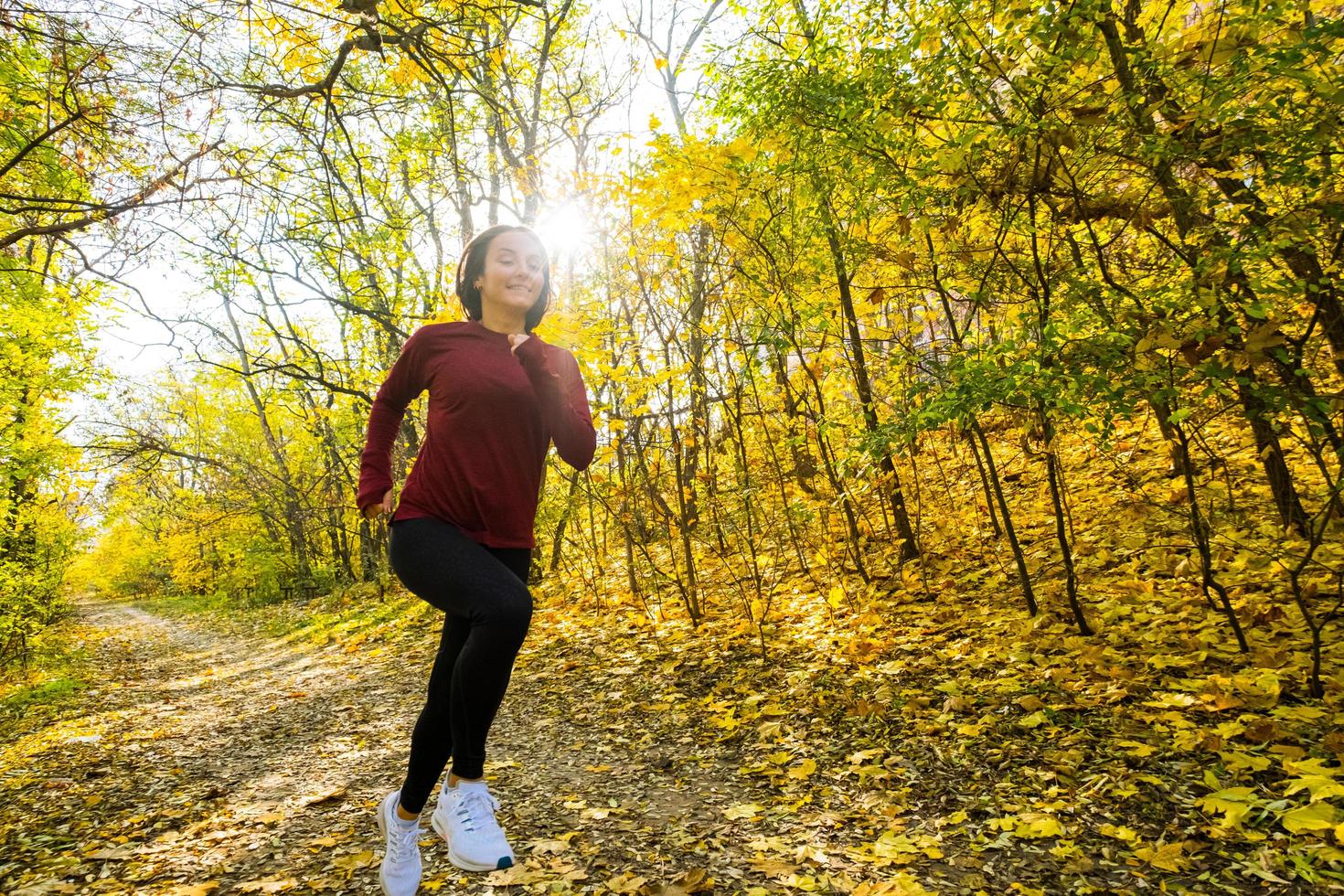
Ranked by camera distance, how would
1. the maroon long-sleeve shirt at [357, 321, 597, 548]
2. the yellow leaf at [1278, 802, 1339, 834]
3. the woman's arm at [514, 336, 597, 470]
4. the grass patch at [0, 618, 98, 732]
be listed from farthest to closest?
1. the grass patch at [0, 618, 98, 732]
2. the woman's arm at [514, 336, 597, 470]
3. the maroon long-sleeve shirt at [357, 321, 597, 548]
4. the yellow leaf at [1278, 802, 1339, 834]

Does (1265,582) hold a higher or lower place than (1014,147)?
lower

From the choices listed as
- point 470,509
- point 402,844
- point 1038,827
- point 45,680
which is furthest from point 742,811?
point 45,680

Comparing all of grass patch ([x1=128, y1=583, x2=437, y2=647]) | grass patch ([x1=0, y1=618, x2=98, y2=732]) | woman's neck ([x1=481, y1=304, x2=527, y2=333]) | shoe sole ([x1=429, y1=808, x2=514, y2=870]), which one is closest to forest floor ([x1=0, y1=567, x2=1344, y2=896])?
shoe sole ([x1=429, y1=808, x2=514, y2=870])

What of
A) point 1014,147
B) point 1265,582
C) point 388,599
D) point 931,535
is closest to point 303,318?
point 388,599

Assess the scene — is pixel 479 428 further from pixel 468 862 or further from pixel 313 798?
pixel 313 798

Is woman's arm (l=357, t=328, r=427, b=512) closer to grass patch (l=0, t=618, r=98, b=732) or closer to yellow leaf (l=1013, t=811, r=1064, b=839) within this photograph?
yellow leaf (l=1013, t=811, r=1064, b=839)

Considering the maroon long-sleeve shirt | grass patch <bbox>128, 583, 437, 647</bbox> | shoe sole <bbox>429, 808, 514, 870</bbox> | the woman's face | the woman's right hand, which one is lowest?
grass patch <bbox>128, 583, 437, 647</bbox>

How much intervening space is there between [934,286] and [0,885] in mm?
4721

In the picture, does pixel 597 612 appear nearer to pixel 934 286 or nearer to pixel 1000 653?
pixel 1000 653

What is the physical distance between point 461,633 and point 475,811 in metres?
0.53

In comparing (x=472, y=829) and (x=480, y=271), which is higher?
(x=480, y=271)

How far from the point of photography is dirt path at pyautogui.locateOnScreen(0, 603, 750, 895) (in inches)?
88.3

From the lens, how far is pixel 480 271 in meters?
2.28

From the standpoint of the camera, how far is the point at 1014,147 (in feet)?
9.00
